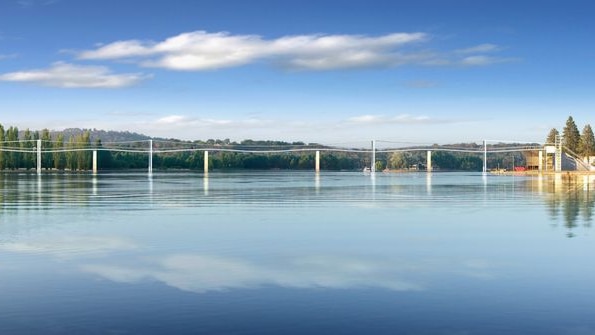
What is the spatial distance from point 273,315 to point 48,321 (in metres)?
3.99

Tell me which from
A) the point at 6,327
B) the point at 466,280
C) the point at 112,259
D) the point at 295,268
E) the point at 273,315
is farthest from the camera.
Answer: the point at 112,259

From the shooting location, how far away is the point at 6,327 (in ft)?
38.3

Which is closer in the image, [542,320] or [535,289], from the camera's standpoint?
[542,320]

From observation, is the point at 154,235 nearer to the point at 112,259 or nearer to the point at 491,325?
the point at 112,259

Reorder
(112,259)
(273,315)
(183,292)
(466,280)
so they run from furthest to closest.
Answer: (112,259) < (466,280) < (183,292) < (273,315)

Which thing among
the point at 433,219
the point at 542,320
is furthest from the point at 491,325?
the point at 433,219

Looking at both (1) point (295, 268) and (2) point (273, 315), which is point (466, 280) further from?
(2) point (273, 315)

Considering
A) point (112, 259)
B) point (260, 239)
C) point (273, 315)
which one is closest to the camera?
point (273, 315)

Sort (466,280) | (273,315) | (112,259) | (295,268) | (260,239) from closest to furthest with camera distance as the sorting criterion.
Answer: (273,315) → (466,280) → (295,268) → (112,259) → (260,239)

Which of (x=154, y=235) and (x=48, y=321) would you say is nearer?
(x=48, y=321)

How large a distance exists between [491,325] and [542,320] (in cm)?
109

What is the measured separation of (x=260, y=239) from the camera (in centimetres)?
2439

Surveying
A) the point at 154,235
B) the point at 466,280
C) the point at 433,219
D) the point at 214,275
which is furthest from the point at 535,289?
the point at 433,219

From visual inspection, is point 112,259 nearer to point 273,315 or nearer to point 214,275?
point 214,275
